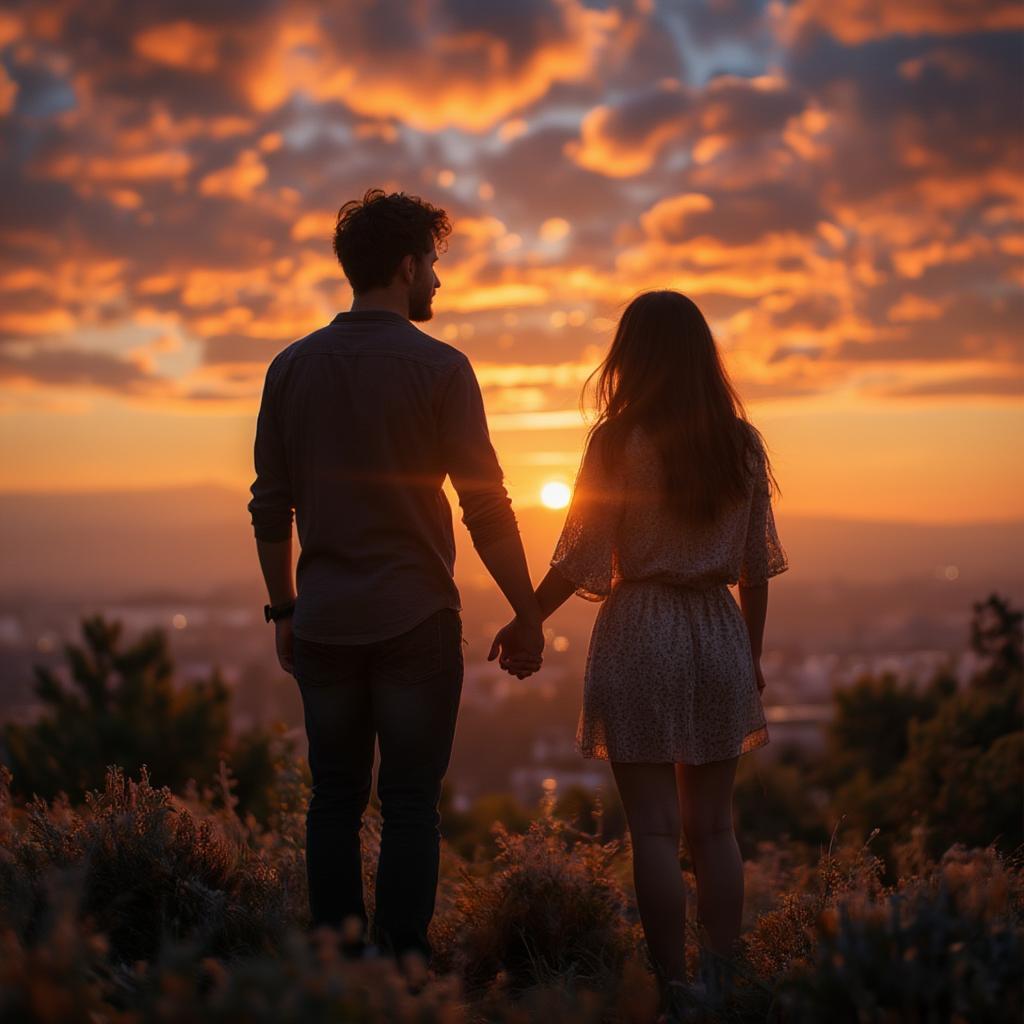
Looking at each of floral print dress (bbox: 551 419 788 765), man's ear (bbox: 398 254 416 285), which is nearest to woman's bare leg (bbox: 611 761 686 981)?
floral print dress (bbox: 551 419 788 765)

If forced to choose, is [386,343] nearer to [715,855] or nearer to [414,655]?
[414,655]

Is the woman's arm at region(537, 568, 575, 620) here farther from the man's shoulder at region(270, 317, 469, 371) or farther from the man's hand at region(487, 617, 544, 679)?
the man's shoulder at region(270, 317, 469, 371)

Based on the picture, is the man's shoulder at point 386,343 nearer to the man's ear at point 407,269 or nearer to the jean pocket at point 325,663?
the man's ear at point 407,269

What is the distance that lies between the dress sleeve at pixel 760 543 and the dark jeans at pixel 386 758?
1.04 meters

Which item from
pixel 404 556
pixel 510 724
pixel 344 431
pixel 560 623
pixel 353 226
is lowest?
pixel 510 724

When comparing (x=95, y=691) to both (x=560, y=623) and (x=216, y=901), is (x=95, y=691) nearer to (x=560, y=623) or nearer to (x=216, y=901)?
(x=216, y=901)

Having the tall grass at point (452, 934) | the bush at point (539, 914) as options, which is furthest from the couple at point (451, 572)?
the bush at point (539, 914)

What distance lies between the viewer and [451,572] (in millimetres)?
3529

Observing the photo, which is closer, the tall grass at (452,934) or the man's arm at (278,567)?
the tall grass at (452,934)

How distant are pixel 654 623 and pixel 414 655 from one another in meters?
0.78

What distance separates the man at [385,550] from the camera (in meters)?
3.37

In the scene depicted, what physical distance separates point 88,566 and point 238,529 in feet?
84.8

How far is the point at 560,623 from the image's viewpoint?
41.5 m

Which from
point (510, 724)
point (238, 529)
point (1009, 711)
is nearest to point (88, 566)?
point (238, 529)
